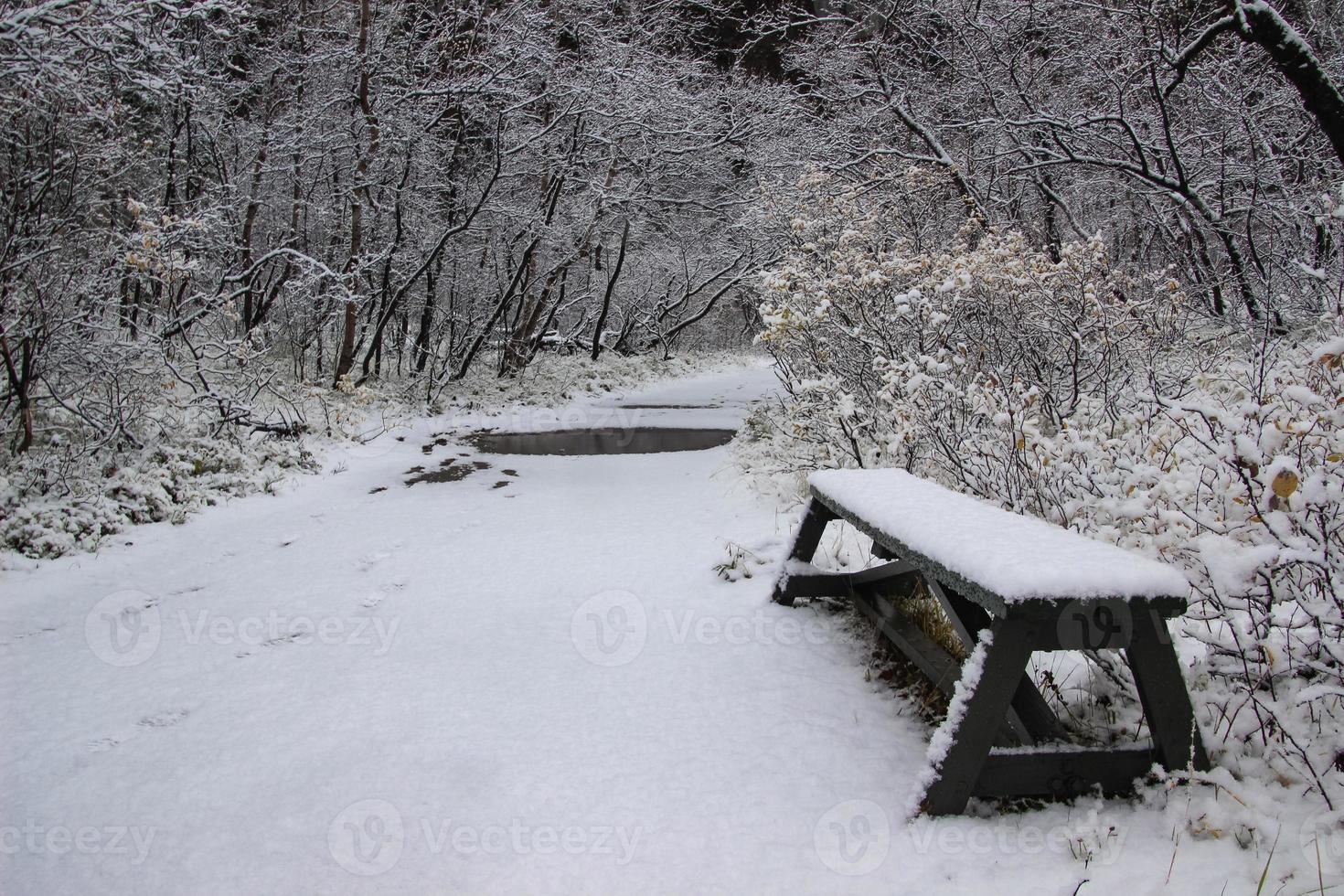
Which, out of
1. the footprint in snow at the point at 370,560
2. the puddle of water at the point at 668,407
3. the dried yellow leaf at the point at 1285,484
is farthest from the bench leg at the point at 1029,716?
the puddle of water at the point at 668,407

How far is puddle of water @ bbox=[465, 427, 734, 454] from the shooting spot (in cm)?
1030

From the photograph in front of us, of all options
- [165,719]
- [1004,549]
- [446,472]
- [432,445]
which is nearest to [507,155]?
[432,445]

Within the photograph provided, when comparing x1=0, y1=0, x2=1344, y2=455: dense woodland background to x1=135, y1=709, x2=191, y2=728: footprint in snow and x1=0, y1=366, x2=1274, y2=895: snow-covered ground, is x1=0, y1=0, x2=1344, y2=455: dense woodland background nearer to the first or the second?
x1=0, y1=366, x2=1274, y2=895: snow-covered ground

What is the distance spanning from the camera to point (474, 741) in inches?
118

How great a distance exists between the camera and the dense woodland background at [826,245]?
292 centimetres

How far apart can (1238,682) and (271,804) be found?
3397mm

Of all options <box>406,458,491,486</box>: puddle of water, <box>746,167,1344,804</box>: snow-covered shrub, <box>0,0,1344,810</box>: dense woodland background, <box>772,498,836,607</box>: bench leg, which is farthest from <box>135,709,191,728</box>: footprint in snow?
<box>406,458,491,486</box>: puddle of water

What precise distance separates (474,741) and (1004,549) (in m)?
2.14

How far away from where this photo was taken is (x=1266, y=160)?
7773mm

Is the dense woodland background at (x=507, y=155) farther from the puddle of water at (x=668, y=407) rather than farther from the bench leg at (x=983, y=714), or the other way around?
the puddle of water at (x=668, y=407)

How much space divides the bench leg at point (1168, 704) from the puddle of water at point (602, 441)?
797cm

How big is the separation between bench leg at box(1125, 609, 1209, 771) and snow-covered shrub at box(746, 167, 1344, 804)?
0.22 meters

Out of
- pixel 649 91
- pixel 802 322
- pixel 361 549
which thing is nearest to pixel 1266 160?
pixel 802 322

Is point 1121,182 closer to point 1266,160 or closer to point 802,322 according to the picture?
point 1266,160
